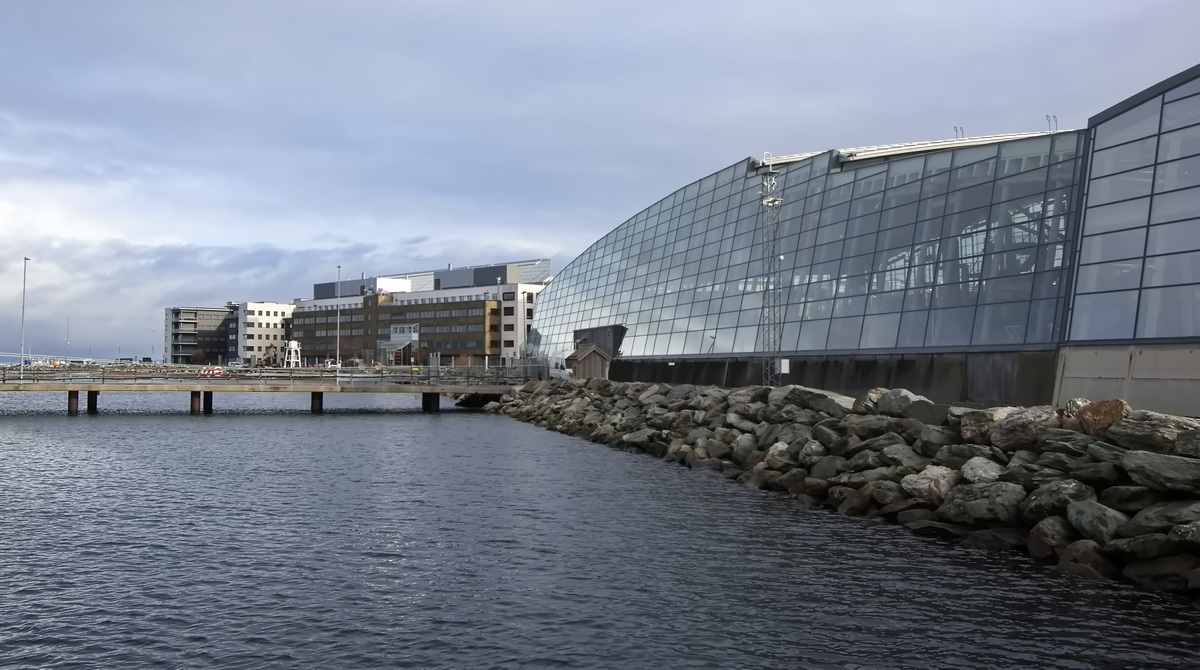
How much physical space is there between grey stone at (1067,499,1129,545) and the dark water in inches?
51.7

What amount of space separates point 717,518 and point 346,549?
9.59m

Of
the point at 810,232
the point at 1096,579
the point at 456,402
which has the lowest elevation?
the point at 456,402

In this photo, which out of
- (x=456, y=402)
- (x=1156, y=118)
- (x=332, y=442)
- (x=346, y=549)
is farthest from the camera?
(x=456, y=402)

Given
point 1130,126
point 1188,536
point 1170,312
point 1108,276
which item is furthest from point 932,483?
point 1130,126

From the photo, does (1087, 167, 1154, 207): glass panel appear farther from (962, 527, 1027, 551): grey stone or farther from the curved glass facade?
(962, 527, 1027, 551): grey stone

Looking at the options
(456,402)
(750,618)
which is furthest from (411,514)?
(456,402)

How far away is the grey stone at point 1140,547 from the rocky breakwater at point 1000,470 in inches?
0.8

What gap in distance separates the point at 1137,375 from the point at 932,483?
7.73 m

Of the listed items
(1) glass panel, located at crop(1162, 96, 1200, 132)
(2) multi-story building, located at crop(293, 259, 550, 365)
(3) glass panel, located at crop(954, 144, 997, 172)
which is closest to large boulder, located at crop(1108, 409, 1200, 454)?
(1) glass panel, located at crop(1162, 96, 1200, 132)

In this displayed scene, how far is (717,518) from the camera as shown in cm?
2361

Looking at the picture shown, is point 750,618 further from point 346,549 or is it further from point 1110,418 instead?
point 1110,418

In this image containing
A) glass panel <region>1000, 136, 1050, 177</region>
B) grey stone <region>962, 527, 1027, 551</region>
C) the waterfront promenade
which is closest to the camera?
grey stone <region>962, 527, 1027, 551</region>

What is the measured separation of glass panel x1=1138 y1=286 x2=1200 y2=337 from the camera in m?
24.3

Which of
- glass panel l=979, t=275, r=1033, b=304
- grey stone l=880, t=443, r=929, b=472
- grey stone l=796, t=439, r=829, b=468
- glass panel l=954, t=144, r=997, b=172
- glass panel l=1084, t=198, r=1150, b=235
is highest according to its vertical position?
glass panel l=954, t=144, r=997, b=172
